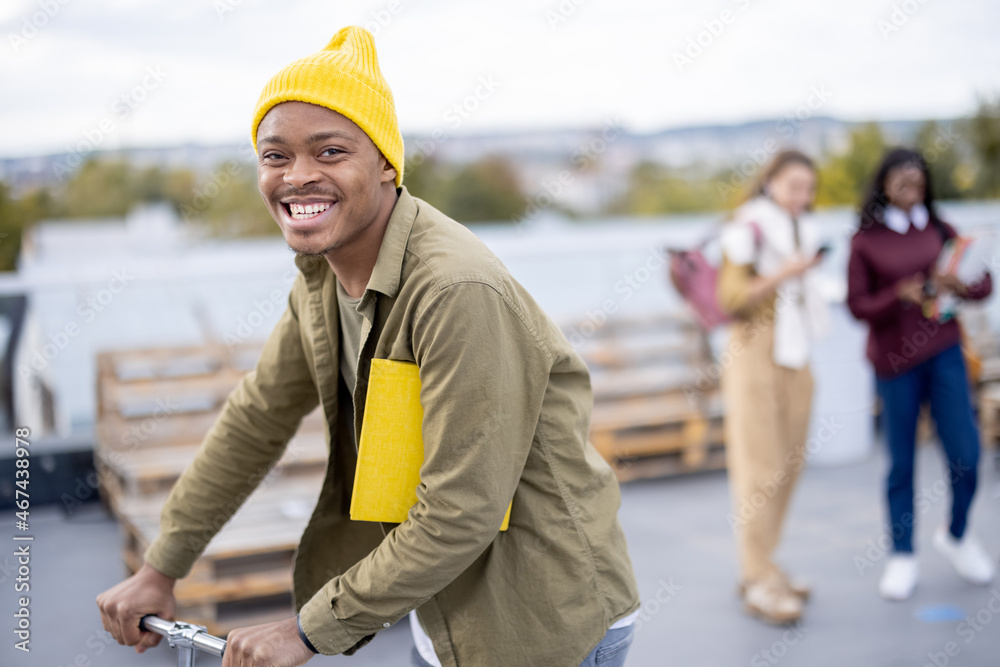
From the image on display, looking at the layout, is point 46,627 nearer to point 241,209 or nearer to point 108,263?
point 108,263

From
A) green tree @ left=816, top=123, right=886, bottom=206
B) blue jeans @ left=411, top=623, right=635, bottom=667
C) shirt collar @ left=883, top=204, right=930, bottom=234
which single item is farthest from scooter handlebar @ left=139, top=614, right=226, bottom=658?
green tree @ left=816, top=123, right=886, bottom=206

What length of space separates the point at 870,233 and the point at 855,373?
2.10 meters

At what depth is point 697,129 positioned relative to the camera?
43.5 metres

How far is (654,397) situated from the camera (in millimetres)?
5559

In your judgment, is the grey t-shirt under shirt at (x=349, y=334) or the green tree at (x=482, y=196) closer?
the grey t-shirt under shirt at (x=349, y=334)

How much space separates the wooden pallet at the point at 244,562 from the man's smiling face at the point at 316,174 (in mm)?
2124

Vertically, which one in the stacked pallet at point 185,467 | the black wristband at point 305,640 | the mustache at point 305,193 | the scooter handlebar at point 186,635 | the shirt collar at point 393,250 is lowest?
the stacked pallet at point 185,467

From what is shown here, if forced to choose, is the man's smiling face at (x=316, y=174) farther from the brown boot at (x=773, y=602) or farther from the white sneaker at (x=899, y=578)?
the white sneaker at (x=899, y=578)

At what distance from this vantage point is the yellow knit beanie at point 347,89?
3.94ft

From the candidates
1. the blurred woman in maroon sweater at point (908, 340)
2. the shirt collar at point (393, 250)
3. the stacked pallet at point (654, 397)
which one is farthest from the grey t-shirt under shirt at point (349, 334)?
the stacked pallet at point (654, 397)

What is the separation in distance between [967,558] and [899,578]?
37 centimetres

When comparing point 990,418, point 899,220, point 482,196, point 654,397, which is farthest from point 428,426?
point 482,196

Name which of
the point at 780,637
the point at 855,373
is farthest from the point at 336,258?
the point at 855,373

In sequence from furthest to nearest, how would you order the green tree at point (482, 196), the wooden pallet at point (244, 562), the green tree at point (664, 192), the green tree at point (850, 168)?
the green tree at point (482, 196)
the green tree at point (664, 192)
the green tree at point (850, 168)
the wooden pallet at point (244, 562)
